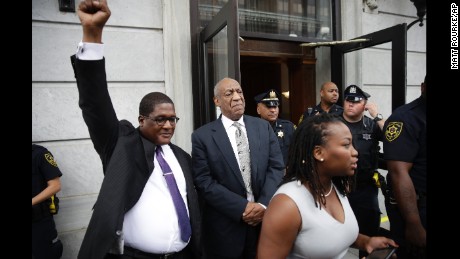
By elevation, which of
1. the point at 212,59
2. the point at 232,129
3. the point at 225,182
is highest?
the point at 212,59

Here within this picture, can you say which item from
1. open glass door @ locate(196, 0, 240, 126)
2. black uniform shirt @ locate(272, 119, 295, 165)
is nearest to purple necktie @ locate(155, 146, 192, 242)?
open glass door @ locate(196, 0, 240, 126)

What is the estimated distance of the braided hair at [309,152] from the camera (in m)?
1.55

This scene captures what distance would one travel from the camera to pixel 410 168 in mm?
2457

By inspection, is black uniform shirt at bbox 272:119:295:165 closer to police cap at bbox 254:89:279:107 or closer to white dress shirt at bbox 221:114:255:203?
police cap at bbox 254:89:279:107

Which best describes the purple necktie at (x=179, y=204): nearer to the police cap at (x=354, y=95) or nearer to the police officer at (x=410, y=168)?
the police officer at (x=410, y=168)

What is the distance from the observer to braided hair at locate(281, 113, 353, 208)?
1.55 metres

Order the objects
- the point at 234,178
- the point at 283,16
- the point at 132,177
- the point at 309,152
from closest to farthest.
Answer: the point at 309,152
the point at 132,177
the point at 234,178
the point at 283,16

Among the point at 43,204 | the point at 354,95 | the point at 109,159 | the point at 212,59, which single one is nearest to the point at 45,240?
the point at 43,204

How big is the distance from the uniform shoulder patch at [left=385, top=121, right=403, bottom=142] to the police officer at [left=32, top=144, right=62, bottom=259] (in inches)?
126

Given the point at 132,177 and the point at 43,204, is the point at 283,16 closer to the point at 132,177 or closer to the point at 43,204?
the point at 132,177

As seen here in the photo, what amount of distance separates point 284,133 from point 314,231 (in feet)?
10.1

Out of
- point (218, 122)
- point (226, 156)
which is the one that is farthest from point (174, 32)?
point (226, 156)

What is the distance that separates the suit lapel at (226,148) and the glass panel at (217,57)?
1.32m

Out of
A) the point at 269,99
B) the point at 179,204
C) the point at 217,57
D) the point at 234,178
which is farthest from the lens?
the point at 269,99
